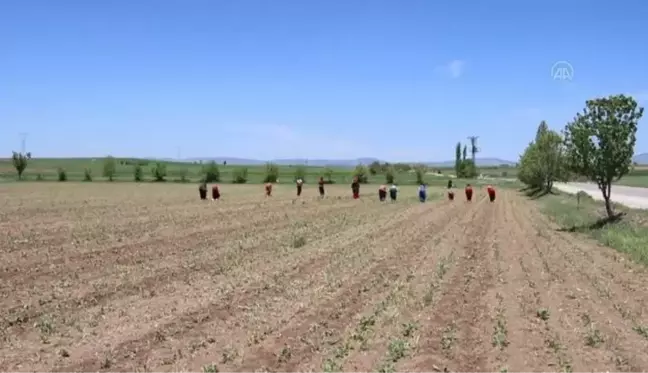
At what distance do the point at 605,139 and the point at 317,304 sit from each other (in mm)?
19424

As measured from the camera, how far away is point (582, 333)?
30.6 feet

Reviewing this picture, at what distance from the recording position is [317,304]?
36.8 ft

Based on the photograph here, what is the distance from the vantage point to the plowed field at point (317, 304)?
815 cm

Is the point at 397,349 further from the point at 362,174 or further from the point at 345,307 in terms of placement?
the point at 362,174

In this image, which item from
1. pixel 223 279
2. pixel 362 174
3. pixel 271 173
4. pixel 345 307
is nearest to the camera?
pixel 345 307

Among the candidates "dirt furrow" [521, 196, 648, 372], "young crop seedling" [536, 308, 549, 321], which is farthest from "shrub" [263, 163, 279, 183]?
"young crop seedling" [536, 308, 549, 321]

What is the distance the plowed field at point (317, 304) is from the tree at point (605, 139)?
6.64 m

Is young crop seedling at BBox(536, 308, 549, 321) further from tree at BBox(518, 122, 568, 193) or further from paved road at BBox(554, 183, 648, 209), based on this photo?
tree at BBox(518, 122, 568, 193)

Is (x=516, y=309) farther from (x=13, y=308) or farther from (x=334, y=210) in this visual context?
(x=334, y=210)

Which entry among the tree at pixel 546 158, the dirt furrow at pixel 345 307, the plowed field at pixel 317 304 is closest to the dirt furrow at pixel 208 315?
the plowed field at pixel 317 304

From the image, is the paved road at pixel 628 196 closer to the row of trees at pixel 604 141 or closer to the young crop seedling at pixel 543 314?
the row of trees at pixel 604 141

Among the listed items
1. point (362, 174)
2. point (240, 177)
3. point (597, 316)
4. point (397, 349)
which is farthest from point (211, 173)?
point (397, 349)

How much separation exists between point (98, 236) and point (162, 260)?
616 cm

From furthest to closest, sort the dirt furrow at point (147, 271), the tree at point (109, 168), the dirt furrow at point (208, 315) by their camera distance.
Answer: the tree at point (109, 168)
the dirt furrow at point (147, 271)
the dirt furrow at point (208, 315)
